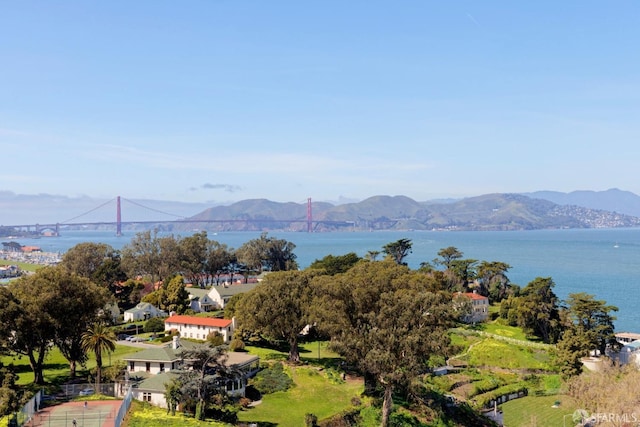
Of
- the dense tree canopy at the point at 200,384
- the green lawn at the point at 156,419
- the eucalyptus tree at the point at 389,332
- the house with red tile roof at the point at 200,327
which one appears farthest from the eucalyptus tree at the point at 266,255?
the green lawn at the point at 156,419

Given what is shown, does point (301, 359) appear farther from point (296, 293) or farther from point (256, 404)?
point (256, 404)

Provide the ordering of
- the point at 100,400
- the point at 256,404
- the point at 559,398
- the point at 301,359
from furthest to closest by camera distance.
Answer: the point at 301,359 < the point at 559,398 < the point at 256,404 < the point at 100,400

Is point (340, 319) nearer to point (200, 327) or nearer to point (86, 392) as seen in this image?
point (86, 392)

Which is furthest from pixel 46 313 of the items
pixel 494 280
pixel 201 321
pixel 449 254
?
pixel 449 254

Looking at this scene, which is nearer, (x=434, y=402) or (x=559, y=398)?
(x=434, y=402)

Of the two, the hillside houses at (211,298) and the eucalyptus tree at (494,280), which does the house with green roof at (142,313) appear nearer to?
the hillside houses at (211,298)

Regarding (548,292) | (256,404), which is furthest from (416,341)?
(548,292)
